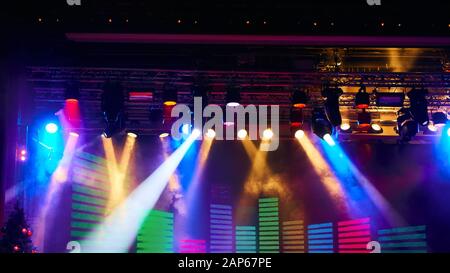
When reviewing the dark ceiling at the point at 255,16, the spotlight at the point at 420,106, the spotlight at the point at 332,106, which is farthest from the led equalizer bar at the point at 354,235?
the dark ceiling at the point at 255,16

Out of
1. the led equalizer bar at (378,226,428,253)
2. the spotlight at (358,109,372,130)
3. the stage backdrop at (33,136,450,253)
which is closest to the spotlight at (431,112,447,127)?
the spotlight at (358,109,372,130)

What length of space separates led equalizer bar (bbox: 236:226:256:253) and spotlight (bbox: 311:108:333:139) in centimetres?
186

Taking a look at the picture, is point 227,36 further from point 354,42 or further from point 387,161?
point 387,161

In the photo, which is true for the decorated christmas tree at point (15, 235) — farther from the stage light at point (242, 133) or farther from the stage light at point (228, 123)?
the stage light at point (242, 133)

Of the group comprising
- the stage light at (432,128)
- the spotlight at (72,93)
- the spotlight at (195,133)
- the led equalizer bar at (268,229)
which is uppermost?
the stage light at (432,128)

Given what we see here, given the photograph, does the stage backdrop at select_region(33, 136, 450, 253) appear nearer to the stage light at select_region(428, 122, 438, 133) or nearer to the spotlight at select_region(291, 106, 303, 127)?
the stage light at select_region(428, 122, 438, 133)

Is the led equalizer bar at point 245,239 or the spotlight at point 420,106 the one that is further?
the led equalizer bar at point 245,239

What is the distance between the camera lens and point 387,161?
817cm

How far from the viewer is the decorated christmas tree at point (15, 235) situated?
613 cm

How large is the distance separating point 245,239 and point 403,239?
2.18 metres

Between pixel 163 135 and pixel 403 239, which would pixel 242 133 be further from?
pixel 403 239

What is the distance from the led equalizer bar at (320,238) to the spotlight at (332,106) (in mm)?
2130
